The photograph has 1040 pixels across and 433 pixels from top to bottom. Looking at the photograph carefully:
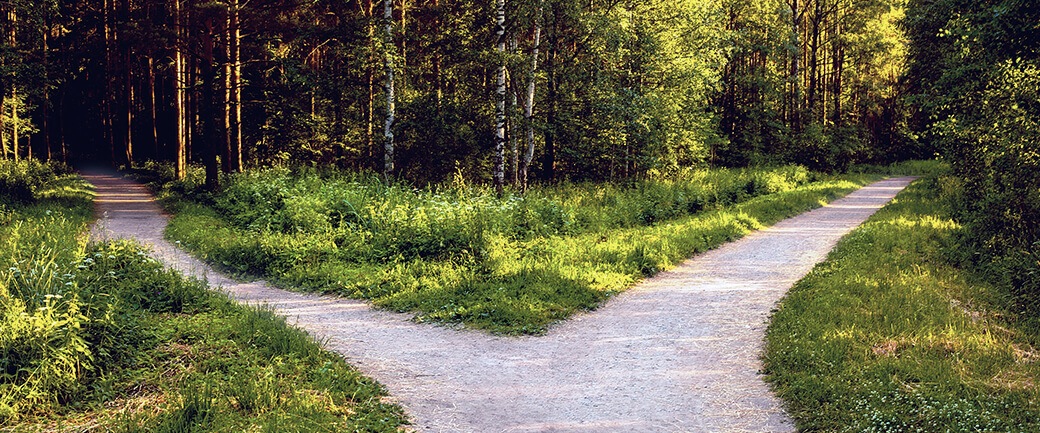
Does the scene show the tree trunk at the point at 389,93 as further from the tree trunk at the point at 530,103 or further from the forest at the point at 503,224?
the tree trunk at the point at 530,103

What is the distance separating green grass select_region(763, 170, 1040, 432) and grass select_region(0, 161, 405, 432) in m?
3.63

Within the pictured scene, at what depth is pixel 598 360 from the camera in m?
6.43

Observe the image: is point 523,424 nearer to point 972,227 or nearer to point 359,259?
point 359,259

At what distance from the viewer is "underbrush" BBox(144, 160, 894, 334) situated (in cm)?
866

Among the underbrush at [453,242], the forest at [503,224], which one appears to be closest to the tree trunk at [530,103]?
the forest at [503,224]

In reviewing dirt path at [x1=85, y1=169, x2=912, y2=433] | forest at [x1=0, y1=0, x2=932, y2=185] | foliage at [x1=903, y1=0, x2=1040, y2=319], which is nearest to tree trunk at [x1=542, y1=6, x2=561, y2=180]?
forest at [x1=0, y1=0, x2=932, y2=185]

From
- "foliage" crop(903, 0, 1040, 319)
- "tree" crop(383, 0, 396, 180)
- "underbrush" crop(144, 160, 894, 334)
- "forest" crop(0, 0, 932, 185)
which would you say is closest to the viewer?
"foliage" crop(903, 0, 1040, 319)

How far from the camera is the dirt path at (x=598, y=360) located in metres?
4.98

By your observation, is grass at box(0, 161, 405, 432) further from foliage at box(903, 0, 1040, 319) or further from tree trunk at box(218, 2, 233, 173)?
tree trunk at box(218, 2, 233, 173)

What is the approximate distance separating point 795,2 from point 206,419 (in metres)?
35.3

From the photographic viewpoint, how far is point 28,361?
15.5 feet

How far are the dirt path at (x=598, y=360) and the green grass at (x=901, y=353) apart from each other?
353 millimetres

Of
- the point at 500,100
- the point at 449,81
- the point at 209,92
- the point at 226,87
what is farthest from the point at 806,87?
the point at 209,92

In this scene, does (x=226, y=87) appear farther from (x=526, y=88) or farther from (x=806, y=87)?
(x=806, y=87)
